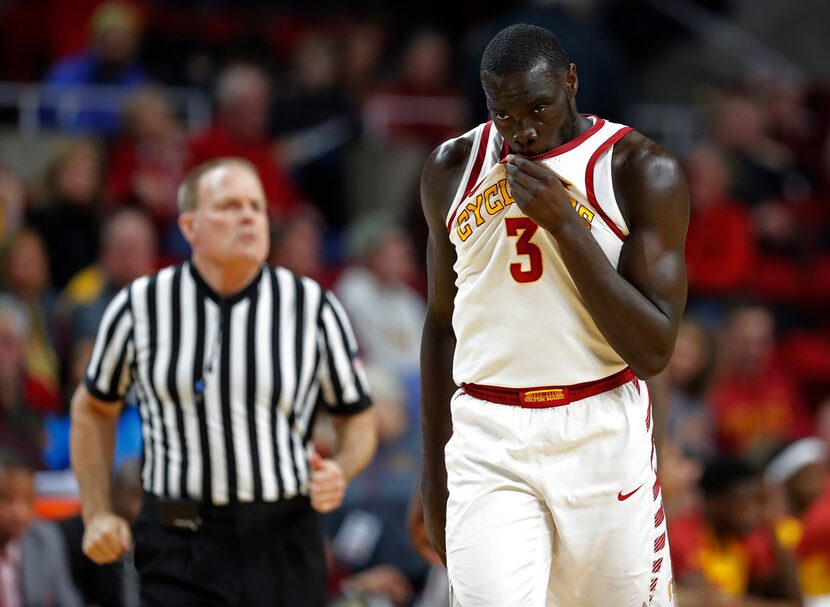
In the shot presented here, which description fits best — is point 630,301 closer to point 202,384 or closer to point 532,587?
point 532,587

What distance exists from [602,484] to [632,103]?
31.2ft

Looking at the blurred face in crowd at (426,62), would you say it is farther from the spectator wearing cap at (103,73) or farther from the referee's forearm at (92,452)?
the referee's forearm at (92,452)

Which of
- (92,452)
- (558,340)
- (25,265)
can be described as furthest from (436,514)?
(25,265)

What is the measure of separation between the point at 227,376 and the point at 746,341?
5.89m

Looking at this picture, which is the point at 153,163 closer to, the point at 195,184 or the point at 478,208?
the point at 195,184

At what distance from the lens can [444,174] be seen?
361 cm

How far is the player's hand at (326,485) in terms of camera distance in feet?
15.0

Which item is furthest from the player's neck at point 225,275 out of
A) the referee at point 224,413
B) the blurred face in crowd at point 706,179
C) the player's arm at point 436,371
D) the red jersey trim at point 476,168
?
the blurred face in crowd at point 706,179

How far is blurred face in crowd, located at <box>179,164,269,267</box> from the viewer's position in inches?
185

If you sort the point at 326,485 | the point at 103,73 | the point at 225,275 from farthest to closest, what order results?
1. the point at 103,73
2. the point at 225,275
3. the point at 326,485

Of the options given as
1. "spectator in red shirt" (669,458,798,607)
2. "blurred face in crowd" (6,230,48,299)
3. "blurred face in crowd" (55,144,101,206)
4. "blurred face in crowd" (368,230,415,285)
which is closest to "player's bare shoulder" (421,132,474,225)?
"spectator in red shirt" (669,458,798,607)

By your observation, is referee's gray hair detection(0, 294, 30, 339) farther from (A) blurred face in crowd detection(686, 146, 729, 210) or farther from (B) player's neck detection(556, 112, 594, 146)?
(A) blurred face in crowd detection(686, 146, 729, 210)

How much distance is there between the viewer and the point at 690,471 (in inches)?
291

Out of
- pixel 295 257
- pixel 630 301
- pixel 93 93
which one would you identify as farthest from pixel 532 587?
pixel 93 93
